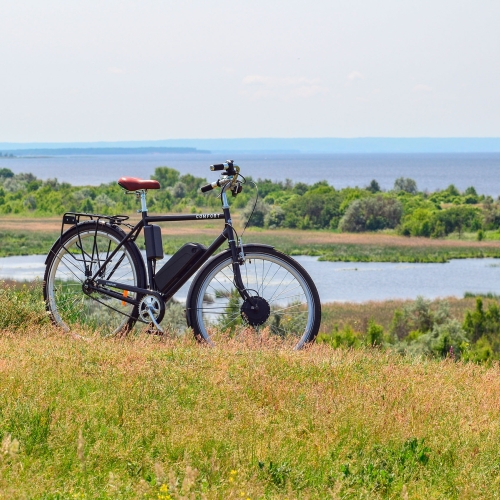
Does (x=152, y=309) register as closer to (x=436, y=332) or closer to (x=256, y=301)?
(x=256, y=301)

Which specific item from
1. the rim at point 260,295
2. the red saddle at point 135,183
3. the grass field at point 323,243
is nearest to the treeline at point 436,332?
the rim at point 260,295

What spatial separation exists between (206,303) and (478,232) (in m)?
99.1

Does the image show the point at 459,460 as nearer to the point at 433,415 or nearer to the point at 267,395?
the point at 433,415

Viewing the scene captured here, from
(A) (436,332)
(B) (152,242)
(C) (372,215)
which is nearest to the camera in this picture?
(B) (152,242)

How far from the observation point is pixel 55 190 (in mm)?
122062

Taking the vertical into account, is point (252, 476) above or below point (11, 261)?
above

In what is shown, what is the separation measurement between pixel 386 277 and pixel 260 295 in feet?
221

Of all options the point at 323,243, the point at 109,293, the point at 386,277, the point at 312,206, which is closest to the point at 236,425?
A: the point at 109,293

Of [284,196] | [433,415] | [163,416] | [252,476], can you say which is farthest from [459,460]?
[284,196]

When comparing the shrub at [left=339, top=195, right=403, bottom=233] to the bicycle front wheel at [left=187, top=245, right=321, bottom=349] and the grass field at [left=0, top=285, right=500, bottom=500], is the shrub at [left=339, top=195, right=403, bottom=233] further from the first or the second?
the grass field at [left=0, top=285, right=500, bottom=500]

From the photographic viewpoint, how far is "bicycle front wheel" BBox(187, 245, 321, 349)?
260 inches

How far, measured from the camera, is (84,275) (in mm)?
7324

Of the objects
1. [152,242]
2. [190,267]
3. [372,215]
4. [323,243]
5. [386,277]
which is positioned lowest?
[386,277]

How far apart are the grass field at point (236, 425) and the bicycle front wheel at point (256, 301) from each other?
0.41 m
